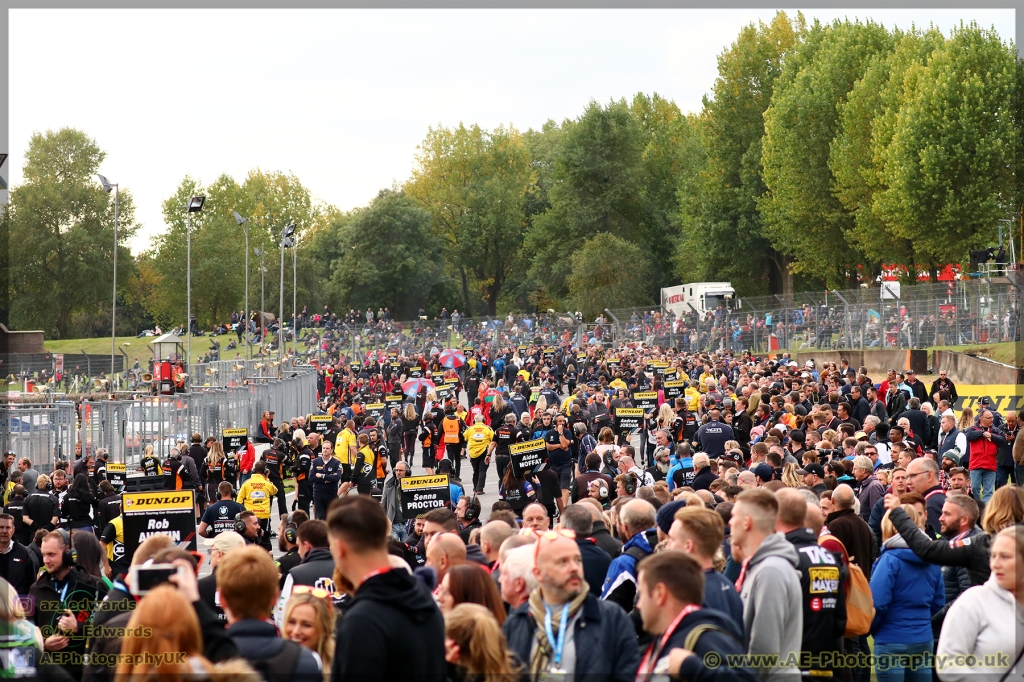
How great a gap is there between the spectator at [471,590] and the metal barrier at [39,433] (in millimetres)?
19005

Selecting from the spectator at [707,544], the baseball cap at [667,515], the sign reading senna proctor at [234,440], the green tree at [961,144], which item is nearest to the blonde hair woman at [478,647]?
the spectator at [707,544]

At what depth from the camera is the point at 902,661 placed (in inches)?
314

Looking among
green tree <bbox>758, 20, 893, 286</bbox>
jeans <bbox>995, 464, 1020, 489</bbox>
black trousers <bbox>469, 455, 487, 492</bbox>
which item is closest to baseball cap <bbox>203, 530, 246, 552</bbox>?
jeans <bbox>995, 464, 1020, 489</bbox>

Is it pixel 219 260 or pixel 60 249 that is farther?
pixel 219 260

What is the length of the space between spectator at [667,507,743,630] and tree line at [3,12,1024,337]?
128 feet

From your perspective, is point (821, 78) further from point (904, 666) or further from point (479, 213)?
point (904, 666)

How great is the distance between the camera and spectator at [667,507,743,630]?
5.95m

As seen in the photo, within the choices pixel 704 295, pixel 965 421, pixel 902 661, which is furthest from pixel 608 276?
pixel 902 661

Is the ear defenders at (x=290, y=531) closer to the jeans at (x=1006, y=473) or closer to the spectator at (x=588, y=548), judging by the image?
the spectator at (x=588, y=548)

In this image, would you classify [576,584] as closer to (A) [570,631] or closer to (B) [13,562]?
(A) [570,631]

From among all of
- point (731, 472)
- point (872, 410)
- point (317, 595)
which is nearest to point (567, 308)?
point (872, 410)

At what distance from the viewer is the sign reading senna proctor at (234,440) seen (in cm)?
2339

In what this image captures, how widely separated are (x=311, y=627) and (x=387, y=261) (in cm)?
8636

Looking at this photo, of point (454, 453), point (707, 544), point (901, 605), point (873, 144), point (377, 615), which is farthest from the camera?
point (873, 144)
